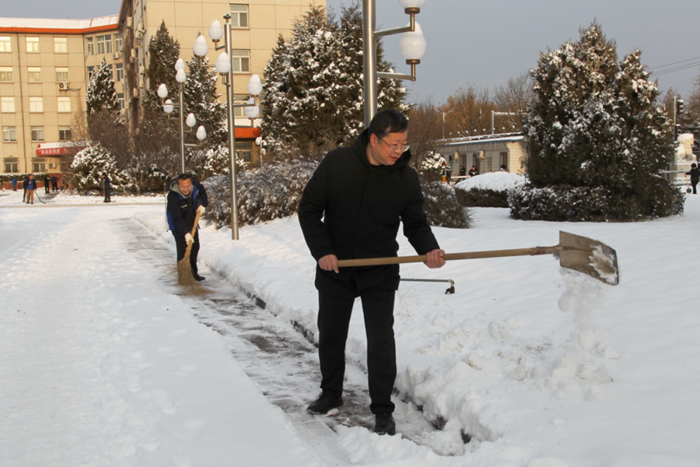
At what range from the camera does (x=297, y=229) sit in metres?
11.8

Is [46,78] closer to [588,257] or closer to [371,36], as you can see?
[371,36]

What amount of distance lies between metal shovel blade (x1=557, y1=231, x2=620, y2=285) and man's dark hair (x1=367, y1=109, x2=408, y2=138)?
1177 millimetres

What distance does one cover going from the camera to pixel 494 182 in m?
19.5

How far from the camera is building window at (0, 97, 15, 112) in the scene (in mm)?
66312

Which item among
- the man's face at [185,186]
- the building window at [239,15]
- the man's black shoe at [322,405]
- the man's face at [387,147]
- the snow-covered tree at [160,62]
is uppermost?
the building window at [239,15]

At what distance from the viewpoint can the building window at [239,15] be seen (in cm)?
4456

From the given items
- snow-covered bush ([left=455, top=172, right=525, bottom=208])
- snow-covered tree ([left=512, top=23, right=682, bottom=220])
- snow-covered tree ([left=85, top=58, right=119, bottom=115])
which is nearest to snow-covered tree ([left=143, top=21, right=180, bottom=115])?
snow-covered tree ([left=85, top=58, right=119, bottom=115])

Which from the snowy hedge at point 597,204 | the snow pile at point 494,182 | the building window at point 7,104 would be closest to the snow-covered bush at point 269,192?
the snowy hedge at point 597,204

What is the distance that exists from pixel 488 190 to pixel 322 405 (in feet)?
53.4

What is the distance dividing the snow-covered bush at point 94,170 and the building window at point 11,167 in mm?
31774

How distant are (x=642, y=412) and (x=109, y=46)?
236 ft

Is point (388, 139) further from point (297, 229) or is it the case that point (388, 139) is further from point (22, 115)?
point (22, 115)

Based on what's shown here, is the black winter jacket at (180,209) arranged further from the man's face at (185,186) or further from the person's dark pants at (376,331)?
the person's dark pants at (376,331)

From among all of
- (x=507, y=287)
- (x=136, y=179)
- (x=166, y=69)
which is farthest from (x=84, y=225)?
(x=166, y=69)
